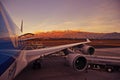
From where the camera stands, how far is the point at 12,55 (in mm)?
3119

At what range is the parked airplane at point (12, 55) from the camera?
2.52m

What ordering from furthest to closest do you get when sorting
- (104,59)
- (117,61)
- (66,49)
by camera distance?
(66,49) < (104,59) < (117,61)

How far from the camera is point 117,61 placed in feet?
26.4

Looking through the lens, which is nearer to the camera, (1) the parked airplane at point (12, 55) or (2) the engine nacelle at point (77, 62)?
(1) the parked airplane at point (12, 55)

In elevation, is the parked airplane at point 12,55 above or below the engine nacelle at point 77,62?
above

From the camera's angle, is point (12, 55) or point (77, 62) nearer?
point (12, 55)

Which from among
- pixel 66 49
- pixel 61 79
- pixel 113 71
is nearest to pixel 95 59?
pixel 113 71

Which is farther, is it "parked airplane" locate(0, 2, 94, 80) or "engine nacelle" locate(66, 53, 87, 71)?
"engine nacelle" locate(66, 53, 87, 71)

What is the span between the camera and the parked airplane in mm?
2520

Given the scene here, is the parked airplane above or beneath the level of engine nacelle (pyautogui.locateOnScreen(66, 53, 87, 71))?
above

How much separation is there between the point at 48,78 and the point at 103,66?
130 inches

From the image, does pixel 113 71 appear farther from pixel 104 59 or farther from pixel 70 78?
pixel 70 78

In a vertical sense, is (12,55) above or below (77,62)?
above

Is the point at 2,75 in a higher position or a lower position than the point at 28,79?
higher
